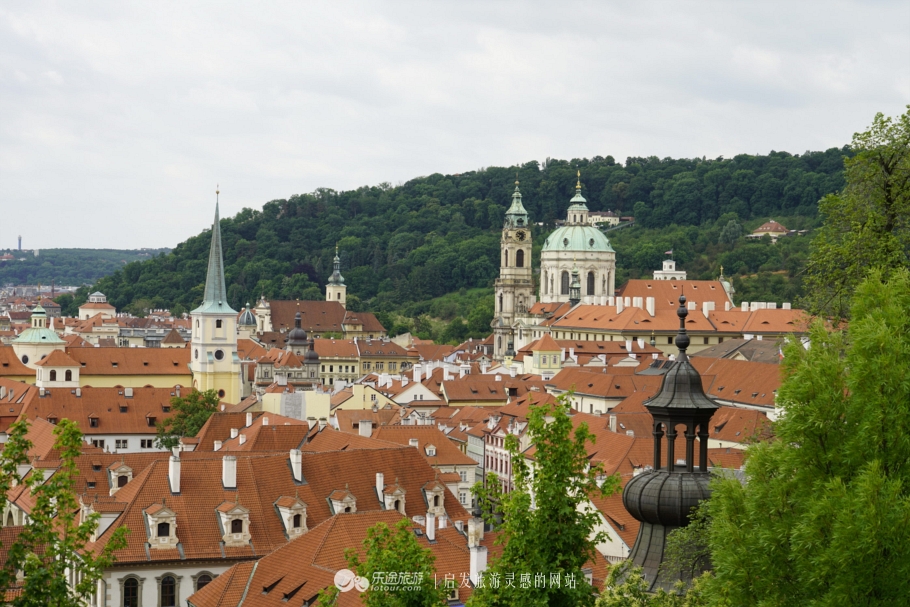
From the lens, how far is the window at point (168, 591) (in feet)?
127

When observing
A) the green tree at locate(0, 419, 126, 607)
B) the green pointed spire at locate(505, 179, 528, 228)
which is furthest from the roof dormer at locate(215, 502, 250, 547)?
the green pointed spire at locate(505, 179, 528, 228)

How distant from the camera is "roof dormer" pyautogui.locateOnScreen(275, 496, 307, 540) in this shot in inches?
1656

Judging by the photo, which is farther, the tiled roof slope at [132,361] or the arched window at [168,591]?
the tiled roof slope at [132,361]

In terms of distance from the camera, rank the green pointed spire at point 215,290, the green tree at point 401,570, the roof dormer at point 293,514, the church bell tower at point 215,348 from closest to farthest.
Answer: the green tree at point 401,570
the roof dormer at point 293,514
the church bell tower at point 215,348
the green pointed spire at point 215,290

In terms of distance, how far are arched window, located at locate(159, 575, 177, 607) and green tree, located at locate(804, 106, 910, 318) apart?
1912 centimetres

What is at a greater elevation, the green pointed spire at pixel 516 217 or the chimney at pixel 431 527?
the green pointed spire at pixel 516 217

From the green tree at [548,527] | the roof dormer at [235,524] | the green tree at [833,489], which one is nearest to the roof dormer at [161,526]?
the roof dormer at [235,524]

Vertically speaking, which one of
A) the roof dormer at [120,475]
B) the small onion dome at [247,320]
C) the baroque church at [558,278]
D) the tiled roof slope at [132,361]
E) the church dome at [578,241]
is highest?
the church dome at [578,241]

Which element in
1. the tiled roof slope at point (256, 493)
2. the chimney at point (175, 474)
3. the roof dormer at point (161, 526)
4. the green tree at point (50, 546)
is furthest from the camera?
the chimney at point (175, 474)

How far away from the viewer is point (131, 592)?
38312mm

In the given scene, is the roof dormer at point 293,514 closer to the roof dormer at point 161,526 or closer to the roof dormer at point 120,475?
the roof dormer at point 161,526

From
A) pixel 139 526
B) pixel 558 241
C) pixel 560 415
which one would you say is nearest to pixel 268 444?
pixel 139 526

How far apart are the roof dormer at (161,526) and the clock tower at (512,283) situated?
11531 cm

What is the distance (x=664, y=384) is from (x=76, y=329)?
18548cm
